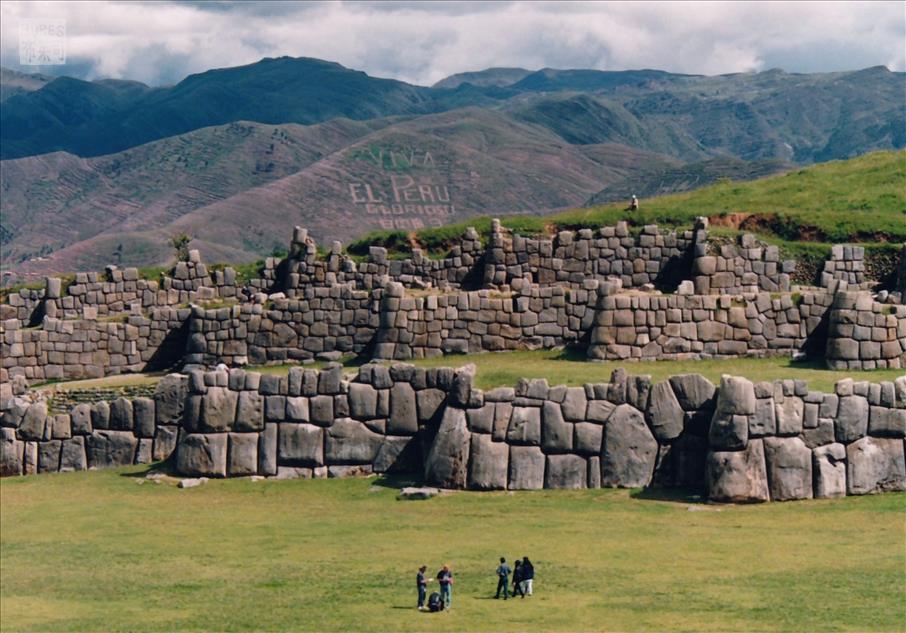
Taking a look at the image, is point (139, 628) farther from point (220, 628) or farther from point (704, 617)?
point (704, 617)

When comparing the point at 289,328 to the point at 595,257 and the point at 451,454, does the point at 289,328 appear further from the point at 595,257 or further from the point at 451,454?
the point at 451,454

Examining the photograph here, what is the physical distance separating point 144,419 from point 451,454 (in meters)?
9.05

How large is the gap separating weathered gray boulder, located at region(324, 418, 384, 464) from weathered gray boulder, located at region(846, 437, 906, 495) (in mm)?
10854

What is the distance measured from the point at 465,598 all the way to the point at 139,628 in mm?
5496

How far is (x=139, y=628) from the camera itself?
98.4ft

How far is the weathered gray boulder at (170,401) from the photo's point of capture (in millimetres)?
44031

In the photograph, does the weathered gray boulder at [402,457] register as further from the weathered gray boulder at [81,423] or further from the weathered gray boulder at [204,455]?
the weathered gray boulder at [81,423]

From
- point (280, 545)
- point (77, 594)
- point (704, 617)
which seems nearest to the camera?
point (704, 617)

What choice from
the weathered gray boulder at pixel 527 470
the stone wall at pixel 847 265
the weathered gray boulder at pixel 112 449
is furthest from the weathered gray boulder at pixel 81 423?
the stone wall at pixel 847 265

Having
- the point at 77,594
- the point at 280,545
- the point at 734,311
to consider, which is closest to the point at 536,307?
the point at 734,311

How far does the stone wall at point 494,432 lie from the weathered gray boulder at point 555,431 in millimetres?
31

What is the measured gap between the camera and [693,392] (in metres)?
38.2

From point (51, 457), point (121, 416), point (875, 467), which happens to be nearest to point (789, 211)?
point (875, 467)

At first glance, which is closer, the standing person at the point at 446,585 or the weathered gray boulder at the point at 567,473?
the standing person at the point at 446,585
